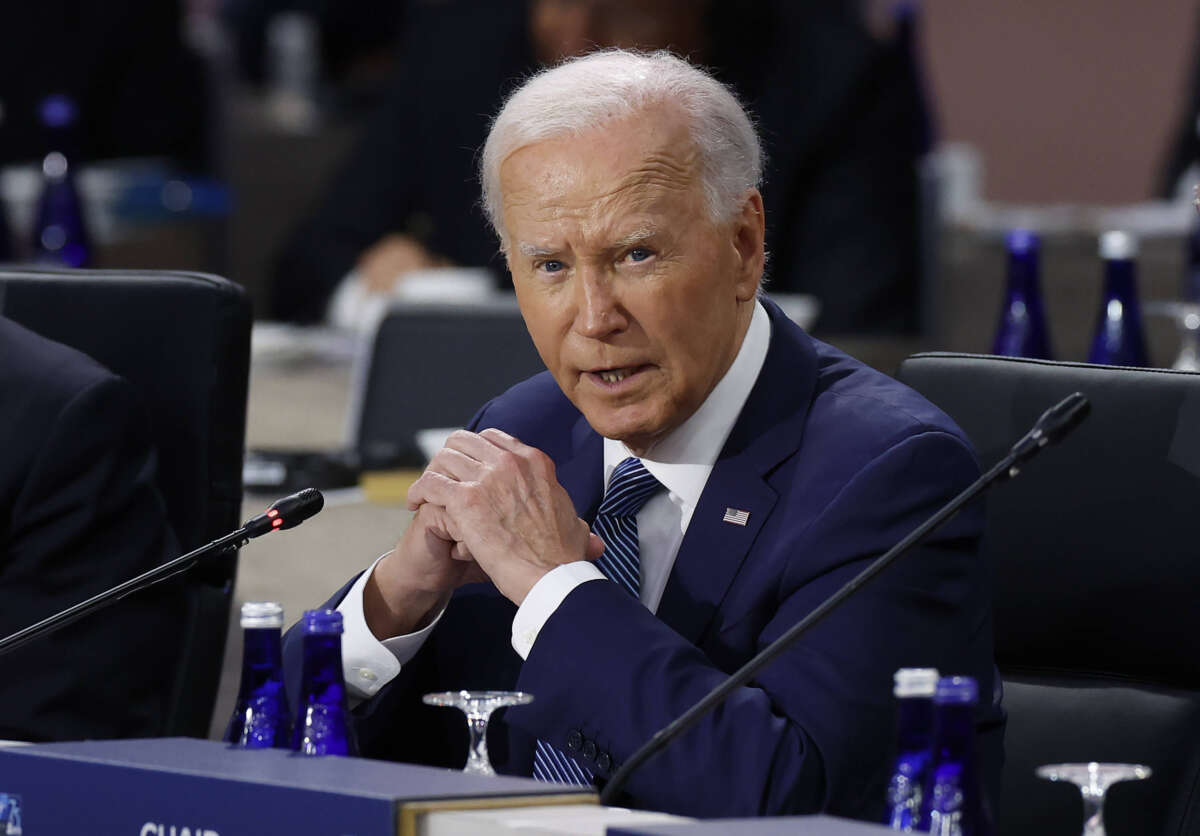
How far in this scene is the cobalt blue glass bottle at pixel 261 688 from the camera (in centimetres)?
126

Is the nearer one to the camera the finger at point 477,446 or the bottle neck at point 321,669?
the bottle neck at point 321,669

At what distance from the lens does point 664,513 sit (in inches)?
64.6

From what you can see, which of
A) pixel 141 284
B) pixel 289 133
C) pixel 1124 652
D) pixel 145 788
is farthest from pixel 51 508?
pixel 289 133

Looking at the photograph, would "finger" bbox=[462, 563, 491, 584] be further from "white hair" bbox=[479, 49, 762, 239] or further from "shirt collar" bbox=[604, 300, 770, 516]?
"white hair" bbox=[479, 49, 762, 239]

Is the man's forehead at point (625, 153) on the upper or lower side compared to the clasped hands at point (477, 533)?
upper

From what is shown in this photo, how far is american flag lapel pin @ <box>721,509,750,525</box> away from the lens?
1579 millimetres

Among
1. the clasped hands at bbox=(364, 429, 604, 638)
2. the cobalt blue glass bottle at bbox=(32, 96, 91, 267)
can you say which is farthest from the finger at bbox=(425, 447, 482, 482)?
the cobalt blue glass bottle at bbox=(32, 96, 91, 267)

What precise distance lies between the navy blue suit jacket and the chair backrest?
103 centimetres

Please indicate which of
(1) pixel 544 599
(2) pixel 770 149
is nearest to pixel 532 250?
(1) pixel 544 599

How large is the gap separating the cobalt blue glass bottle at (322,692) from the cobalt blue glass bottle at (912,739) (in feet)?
1.16

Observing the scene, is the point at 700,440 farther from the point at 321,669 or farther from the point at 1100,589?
the point at 321,669

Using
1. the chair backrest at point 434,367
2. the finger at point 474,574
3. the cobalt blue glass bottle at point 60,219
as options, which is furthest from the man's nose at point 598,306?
the cobalt blue glass bottle at point 60,219

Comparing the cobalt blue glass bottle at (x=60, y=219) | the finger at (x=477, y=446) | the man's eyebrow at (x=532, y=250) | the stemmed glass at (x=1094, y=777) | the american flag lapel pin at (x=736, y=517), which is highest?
the cobalt blue glass bottle at (x=60, y=219)

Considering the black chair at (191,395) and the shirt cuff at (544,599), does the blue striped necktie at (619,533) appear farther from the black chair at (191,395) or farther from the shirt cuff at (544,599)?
the black chair at (191,395)
